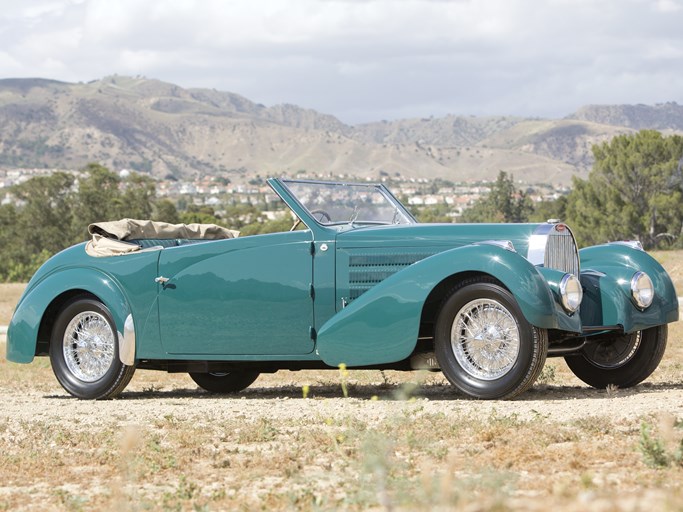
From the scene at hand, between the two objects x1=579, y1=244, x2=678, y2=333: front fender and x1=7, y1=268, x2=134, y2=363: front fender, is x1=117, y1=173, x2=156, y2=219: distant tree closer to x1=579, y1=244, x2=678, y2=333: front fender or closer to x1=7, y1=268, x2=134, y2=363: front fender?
x1=7, y1=268, x2=134, y2=363: front fender

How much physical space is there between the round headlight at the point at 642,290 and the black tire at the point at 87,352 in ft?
14.0

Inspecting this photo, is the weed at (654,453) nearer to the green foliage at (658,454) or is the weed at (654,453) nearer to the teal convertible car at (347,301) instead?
the green foliage at (658,454)

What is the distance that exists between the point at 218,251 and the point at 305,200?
90 centimetres

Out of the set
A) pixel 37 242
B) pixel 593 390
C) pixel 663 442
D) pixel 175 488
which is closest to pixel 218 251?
pixel 593 390

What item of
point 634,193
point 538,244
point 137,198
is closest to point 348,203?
point 538,244

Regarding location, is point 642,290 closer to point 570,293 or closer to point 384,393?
point 570,293

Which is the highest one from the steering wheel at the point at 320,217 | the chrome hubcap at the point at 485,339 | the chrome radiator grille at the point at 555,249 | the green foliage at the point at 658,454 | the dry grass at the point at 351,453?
the steering wheel at the point at 320,217

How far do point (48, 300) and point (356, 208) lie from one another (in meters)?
2.85

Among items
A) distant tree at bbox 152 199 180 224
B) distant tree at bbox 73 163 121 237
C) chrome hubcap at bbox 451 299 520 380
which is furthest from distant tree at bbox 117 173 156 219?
chrome hubcap at bbox 451 299 520 380

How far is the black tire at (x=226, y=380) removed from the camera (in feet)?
34.4

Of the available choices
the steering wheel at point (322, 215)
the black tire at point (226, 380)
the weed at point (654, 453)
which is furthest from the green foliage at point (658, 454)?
the black tire at point (226, 380)

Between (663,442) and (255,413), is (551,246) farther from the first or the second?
(663,442)

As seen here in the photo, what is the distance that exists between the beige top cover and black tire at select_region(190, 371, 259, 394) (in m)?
1.31

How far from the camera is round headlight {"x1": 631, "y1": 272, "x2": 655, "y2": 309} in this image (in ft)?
29.3
